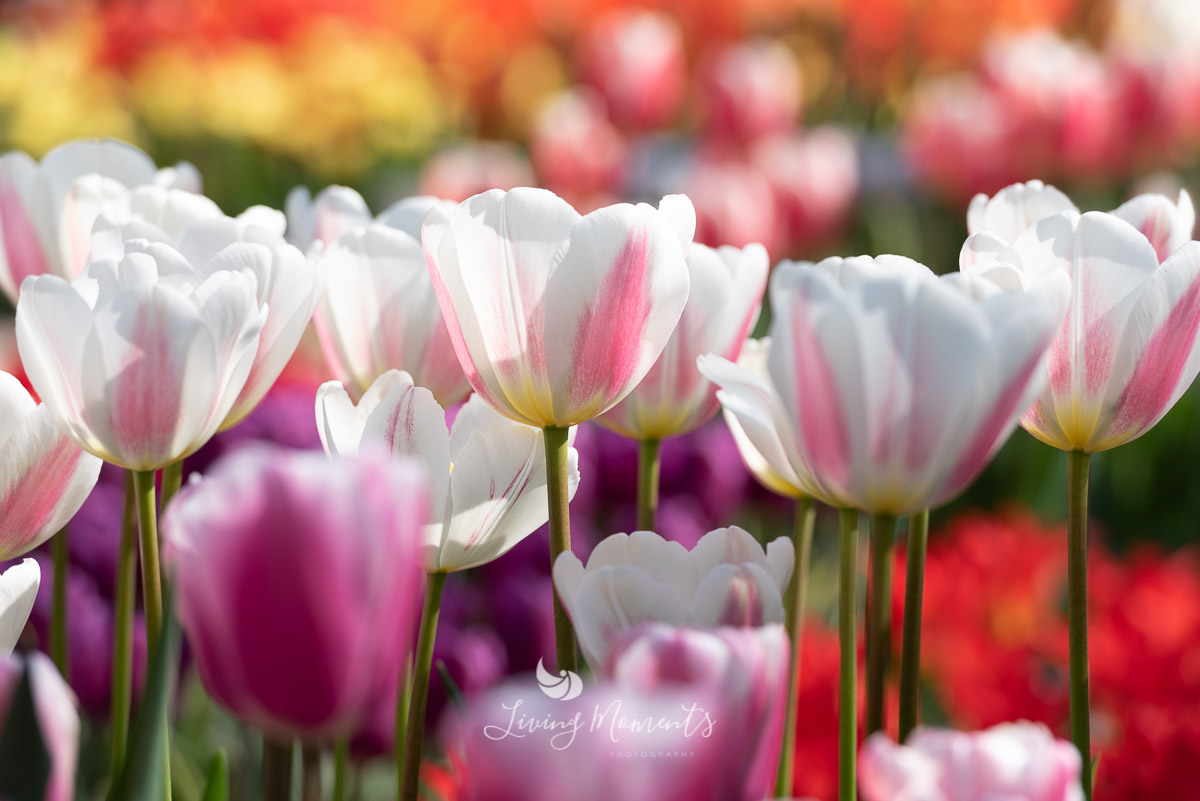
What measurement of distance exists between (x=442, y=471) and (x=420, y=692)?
0.08 meters

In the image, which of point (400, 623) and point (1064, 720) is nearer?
point (400, 623)

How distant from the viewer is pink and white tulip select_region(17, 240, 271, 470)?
0.40 meters

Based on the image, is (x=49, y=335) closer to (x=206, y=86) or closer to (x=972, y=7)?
(x=206, y=86)

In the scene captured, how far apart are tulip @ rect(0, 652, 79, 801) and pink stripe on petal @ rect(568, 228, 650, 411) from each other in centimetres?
20

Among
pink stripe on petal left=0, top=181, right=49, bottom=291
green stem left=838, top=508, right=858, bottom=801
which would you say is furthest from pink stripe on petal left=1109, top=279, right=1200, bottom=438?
pink stripe on petal left=0, top=181, right=49, bottom=291

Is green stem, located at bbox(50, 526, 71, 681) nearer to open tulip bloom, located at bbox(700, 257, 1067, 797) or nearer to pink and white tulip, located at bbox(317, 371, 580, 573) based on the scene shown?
pink and white tulip, located at bbox(317, 371, 580, 573)

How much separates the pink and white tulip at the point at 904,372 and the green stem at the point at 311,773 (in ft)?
0.59

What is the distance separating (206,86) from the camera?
9.02ft

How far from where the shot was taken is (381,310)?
53 centimetres

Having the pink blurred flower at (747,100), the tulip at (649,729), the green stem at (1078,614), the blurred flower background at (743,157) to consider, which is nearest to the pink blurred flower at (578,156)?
the blurred flower background at (743,157)

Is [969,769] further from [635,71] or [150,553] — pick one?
[635,71]

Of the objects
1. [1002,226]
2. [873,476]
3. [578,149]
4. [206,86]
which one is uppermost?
[206,86]

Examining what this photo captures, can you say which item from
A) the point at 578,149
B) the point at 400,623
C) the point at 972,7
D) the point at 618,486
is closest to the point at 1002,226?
the point at 400,623

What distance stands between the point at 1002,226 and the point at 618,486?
0.59 m
